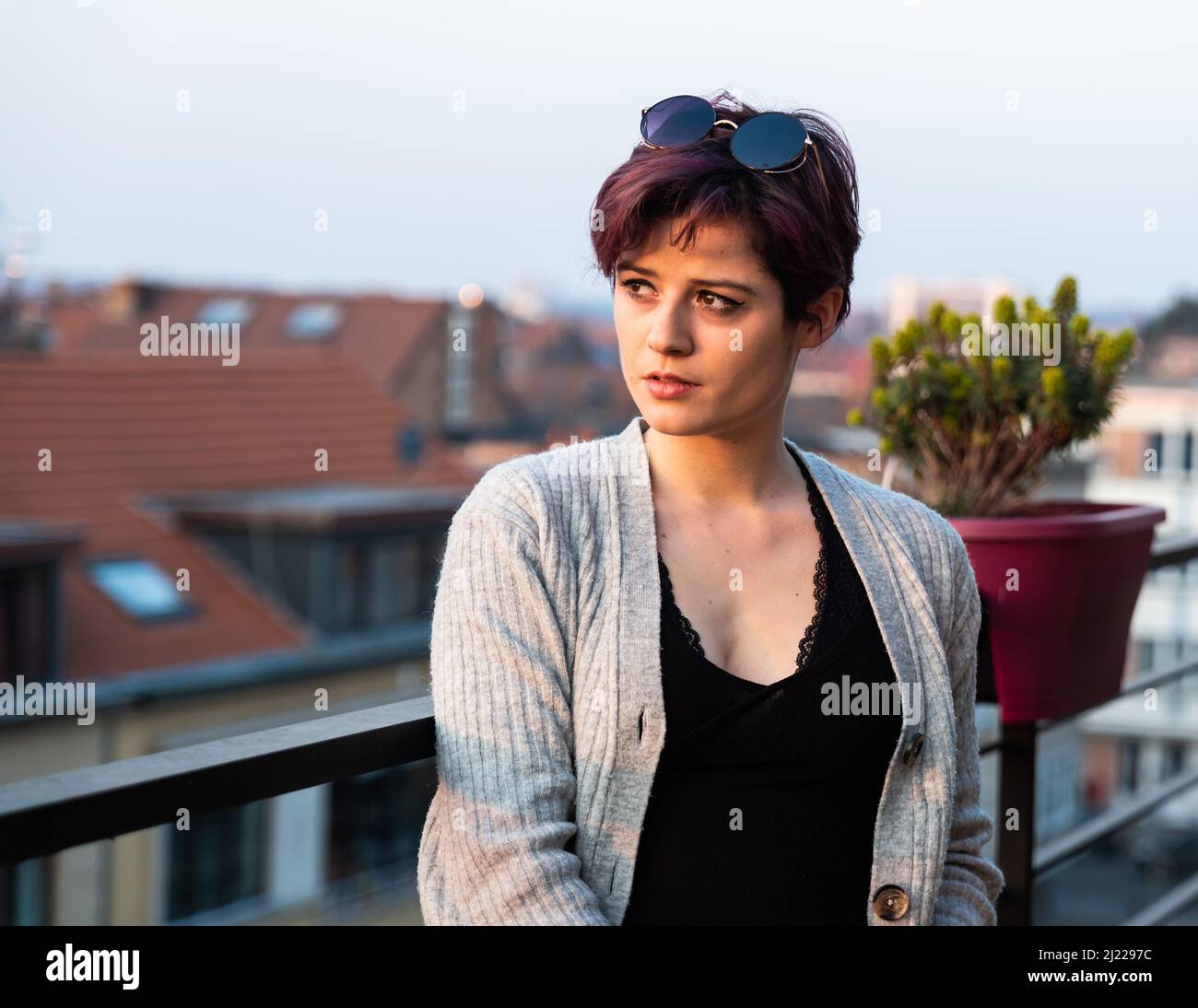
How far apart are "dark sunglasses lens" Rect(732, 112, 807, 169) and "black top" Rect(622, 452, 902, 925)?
0.41 metres

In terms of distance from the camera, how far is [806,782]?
163 cm

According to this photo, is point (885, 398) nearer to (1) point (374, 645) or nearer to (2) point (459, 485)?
(1) point (374, 645)

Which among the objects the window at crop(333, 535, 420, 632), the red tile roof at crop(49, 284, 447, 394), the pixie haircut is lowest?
the window at crop(333, 535, 420, 632)

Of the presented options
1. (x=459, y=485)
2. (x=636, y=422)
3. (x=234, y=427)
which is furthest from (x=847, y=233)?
(x=459, y=485)

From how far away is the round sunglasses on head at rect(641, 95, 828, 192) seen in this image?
63.1 inches

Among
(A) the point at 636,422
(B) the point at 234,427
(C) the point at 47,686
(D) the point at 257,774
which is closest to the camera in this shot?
(D) the point at 257,774

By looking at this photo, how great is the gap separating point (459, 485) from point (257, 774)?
2452 cm

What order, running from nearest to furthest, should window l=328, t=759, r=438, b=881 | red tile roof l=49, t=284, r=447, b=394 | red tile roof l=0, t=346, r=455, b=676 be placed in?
window l=328, t=759, r=438, b=881 → red tile roof l=0, t=346, r=455, b=676 → red tile roof l=49, t=284, r=447, b=394

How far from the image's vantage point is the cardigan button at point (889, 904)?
1664 millimetres

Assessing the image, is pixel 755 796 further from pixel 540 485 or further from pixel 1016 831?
pixel 1016 831

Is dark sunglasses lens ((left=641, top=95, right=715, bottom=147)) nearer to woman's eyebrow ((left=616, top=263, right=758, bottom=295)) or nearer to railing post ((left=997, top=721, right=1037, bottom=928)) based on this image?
woman's eyebrow ((left=616, top=263, right=758, bottom=295))

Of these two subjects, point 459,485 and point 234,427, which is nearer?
point 234,427

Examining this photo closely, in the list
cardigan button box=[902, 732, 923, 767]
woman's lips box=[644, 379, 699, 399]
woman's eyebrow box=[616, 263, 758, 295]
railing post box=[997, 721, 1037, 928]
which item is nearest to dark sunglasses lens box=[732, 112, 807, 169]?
woman's eyebrow box=[616, 263, 758, 295]

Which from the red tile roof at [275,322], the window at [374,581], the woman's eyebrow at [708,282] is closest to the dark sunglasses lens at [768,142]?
the woman's eyebrow at [708,282]
